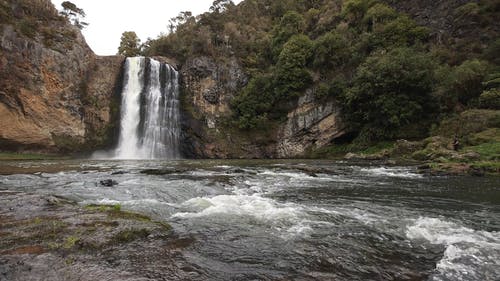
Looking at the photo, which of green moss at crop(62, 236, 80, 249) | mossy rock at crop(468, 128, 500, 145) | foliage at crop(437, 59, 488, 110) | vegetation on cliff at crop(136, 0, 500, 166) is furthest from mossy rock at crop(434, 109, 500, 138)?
green moss at crop(62, 236, 80, 249)

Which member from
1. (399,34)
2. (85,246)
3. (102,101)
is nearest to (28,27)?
(102,101)

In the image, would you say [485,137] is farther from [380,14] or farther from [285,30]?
[285,30]

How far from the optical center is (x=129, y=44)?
58.7 m

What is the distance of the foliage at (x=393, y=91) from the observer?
2853cm

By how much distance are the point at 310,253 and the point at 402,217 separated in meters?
3.47

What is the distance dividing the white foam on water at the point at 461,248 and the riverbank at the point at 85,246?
145 inches

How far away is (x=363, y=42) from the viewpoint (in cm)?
3638

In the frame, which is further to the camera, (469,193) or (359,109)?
(359,109)

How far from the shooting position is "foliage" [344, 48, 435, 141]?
2853 centimetres

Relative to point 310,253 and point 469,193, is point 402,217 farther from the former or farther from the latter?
point 469,193

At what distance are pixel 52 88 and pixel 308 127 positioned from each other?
98.2ft

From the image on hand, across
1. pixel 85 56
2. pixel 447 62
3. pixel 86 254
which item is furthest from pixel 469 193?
pixel 85 56

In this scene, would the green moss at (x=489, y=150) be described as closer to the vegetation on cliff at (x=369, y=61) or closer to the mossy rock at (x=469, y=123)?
the vegetation on cliff at (x=369, y=61)

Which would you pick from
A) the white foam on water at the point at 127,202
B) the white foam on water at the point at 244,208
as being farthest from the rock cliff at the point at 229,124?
the white foam on water at the point at 127,202
